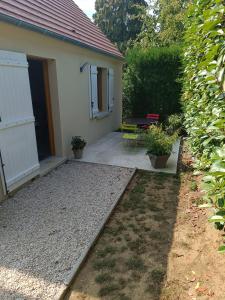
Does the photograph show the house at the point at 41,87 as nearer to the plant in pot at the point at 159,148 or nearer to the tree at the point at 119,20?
the plant in pot at the point at 159,148

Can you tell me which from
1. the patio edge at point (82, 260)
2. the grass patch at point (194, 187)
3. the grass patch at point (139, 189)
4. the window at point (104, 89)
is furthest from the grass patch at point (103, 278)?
the window at point (104, 89)

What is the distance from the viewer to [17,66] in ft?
13.3

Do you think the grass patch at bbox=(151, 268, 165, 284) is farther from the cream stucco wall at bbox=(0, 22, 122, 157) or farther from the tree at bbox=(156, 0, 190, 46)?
the tree at bbox=(156, 0, 190, 46)

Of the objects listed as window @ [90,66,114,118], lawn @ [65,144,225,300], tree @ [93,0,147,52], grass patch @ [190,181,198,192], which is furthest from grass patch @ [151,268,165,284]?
tree @ [93,0,147,52]

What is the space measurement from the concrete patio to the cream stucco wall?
1.71 ft

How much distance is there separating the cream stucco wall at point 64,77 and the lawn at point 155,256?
2.76 meters

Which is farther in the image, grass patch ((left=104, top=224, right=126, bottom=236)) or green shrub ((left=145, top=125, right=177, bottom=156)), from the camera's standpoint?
green shrub ((left=145, top=125, right=177, bottom=156))

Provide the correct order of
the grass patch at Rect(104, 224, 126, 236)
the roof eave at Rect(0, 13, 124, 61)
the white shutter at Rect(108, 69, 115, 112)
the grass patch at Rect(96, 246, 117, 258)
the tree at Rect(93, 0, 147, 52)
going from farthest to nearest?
the tree at Rect(93, 0, 147, 52), the white shutter at Rect(108, 69, 115, 112), the roof eave at Rect(0, 13, 124, 61), the grass patch at Rect(104, 224, 126, 236), the grass patch at Rect(96, 246, 117, 258)

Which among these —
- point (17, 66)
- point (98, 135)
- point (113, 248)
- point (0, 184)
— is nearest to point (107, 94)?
point (98, 135)

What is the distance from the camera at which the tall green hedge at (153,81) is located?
9085 mm

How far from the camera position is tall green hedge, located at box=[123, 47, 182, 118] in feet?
29.8

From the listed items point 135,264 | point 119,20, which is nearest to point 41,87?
point 135,264

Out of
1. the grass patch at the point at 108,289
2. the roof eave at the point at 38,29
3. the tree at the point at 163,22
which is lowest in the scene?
the grass patch at the point at 108,289

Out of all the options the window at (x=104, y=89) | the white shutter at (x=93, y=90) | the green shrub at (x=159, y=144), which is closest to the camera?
the green shrub at (x=159, y=144)
